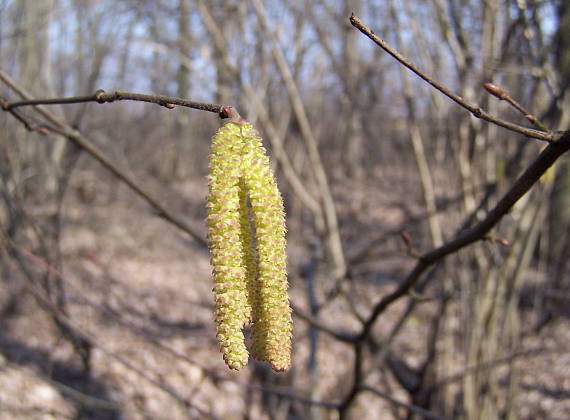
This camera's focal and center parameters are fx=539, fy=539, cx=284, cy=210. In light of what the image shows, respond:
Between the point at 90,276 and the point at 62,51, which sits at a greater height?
the point at 62,51

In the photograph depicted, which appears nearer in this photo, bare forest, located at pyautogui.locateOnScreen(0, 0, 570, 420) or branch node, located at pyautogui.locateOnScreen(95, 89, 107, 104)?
branch node, located at pyautogui.locateOnScreen(95, 89, 107, 104)

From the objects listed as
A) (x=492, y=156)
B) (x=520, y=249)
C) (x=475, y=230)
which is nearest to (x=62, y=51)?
(x=492, y=156)

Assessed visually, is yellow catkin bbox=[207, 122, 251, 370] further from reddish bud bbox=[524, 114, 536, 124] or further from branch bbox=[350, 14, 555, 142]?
reddish bud bbox=[524, 114, 536, 124]

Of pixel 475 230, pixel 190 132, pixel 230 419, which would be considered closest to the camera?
pixel 475 230

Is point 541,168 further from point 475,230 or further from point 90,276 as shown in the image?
point 90,276

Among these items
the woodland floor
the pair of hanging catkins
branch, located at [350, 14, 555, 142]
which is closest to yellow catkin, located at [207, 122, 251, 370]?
the pair of hanging catkins

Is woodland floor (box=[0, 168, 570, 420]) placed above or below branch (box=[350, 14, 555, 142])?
above
